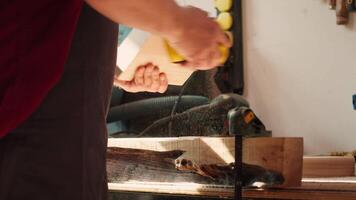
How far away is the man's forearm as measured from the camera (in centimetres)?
62

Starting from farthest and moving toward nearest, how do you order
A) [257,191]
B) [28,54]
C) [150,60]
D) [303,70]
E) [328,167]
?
[303,70]
[328,167]
[257,191]
[150,60]
[28,54]

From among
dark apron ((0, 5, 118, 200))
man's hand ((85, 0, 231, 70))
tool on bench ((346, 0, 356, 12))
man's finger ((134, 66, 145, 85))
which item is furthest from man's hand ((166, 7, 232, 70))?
tool on bench ((346, 0, 356, 12))

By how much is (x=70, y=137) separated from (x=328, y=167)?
1.30 meters

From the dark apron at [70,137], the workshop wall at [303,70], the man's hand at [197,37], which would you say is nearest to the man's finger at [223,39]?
the man's hand at [197,37]

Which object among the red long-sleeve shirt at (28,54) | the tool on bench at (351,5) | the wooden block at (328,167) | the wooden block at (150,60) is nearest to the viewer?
the red long-sleeve shirt at (28,54)

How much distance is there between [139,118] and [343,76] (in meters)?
1.07

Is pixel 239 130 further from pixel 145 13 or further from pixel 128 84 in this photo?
pixel 145 13

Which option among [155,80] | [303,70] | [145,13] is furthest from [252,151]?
[303,70]

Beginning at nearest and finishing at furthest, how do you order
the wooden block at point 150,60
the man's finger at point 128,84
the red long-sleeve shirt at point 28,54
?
the red long-sleeve shirt at point 28,54 < the wooden block at point 150,60 < the man's finger at point 128,84

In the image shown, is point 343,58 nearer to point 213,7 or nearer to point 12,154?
point 213,7

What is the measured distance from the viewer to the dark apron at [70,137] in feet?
2.08

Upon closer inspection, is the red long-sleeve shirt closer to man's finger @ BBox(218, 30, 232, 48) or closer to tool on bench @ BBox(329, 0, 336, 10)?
man's finger @ BBox(218, 30, 232, 48)

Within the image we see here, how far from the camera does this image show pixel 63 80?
0.66 m

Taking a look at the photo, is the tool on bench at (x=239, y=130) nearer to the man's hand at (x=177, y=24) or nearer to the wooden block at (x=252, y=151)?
the wooden block at (x=252, y=151)
